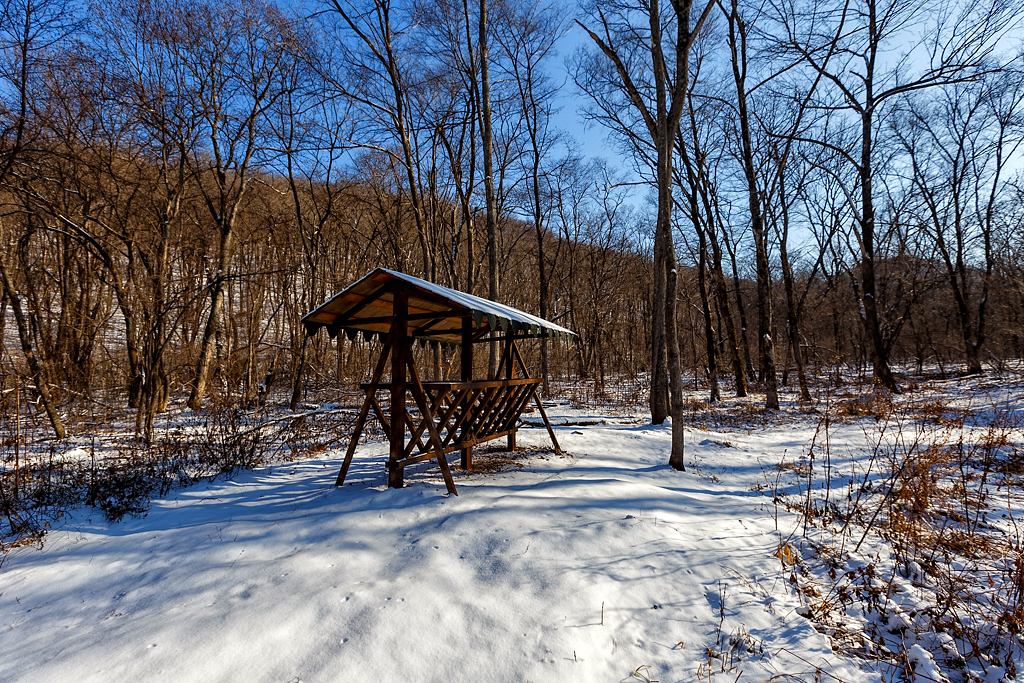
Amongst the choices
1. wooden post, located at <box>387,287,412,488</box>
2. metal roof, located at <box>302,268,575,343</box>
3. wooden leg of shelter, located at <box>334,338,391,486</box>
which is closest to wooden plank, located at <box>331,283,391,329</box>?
metal roof, located at <box>302,268,575,343</box>

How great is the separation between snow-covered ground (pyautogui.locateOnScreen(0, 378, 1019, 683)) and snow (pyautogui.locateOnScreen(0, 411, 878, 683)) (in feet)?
0.05

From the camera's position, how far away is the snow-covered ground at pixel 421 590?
2658 mm

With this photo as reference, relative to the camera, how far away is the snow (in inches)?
104

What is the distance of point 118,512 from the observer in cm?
470

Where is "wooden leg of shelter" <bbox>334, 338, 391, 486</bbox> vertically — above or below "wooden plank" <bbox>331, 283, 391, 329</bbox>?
below

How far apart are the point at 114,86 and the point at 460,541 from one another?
14886 millimetres

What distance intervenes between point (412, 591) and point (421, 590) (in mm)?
65

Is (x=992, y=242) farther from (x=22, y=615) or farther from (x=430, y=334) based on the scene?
(x=22, y=615)

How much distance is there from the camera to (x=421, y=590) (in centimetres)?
328

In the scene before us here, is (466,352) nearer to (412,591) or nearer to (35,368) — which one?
(412,591)

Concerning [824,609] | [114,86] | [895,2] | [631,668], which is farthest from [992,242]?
[114,86]

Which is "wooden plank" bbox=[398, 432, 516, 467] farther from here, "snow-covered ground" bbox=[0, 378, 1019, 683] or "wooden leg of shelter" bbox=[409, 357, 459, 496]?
"snow-covered ground" bbox=[0, 378, 1019, 683]

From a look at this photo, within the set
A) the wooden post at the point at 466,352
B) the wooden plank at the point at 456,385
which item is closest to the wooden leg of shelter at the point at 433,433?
the wooden plank at the point at 456,385

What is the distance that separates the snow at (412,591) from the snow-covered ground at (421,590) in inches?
0.5
